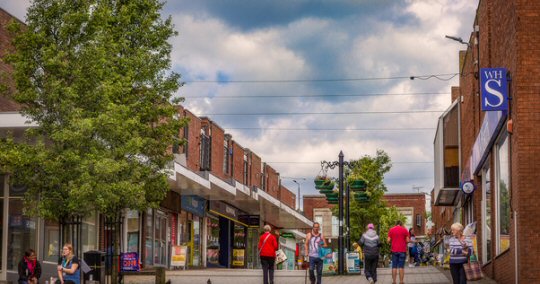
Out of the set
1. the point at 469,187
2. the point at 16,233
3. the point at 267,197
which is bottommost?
the point at 16,233

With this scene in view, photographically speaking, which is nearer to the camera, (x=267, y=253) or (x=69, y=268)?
(x=69, y=268)

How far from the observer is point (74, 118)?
91.7 feet

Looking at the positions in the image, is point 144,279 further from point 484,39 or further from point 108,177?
point 484,39

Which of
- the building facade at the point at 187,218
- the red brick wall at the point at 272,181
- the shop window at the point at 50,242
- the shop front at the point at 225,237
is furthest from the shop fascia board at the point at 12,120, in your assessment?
the red brick wall at the point at 272,181

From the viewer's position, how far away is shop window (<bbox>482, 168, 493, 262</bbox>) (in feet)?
99.3

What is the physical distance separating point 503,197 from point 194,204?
95.0 feet

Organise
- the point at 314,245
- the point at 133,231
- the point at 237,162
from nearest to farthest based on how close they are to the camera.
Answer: the point at 314,245, the point at 133,231, the point at 237,162

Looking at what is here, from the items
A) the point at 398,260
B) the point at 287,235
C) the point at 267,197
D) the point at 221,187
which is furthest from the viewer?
the point at 287,235

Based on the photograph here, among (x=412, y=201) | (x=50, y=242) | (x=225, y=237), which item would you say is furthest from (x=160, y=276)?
(x=412, y=201)

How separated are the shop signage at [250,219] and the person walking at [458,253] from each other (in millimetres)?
45345

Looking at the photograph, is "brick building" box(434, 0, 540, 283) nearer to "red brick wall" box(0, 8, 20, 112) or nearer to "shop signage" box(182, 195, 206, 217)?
"red brick wall" box(0, 8, 20, 112)

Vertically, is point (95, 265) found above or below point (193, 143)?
below

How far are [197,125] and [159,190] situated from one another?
21.7 m

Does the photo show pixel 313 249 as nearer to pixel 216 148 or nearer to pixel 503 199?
pixel 503 199
